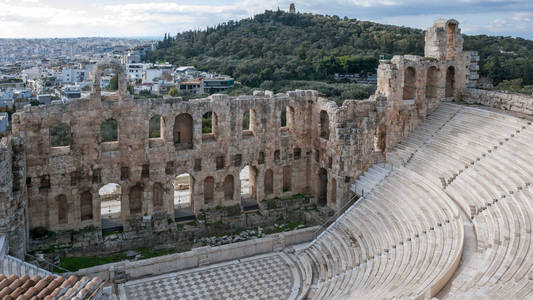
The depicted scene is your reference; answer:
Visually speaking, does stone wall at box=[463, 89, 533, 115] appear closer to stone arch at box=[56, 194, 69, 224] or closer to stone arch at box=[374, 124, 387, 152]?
stone arch at box=[374, 124, 387, 152]

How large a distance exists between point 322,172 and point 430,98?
9170 mm

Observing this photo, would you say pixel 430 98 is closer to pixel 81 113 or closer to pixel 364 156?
pixel 364 156

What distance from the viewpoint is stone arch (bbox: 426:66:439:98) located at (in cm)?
3478

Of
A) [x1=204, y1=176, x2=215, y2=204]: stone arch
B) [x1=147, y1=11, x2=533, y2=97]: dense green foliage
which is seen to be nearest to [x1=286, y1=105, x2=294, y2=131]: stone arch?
[x1=204, y1=176, x2=215, y2=204]: stone arch

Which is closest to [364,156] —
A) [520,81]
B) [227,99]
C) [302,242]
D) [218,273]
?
[302,242]

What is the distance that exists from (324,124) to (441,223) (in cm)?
1198

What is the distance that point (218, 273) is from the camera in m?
26.2

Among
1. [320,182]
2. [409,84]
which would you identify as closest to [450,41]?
[409,84]

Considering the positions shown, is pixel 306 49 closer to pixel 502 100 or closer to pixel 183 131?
pixel 502 100

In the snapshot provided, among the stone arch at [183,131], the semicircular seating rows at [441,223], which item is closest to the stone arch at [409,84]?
the semicircular seating rows at [441,223]

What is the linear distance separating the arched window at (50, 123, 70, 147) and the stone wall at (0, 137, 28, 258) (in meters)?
22.8

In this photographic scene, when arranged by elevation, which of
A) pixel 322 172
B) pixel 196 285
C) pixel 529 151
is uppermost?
pixel 529 151

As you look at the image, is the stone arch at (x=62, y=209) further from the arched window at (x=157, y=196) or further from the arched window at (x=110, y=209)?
the arched window at (x=157, y=196)

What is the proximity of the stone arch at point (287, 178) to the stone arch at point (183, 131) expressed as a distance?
7.02 metres
